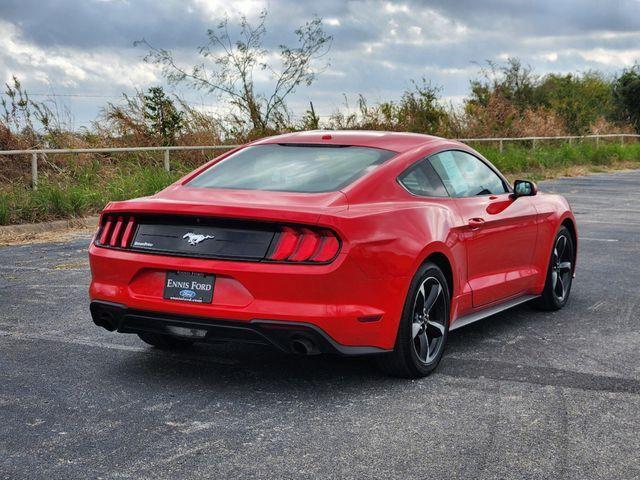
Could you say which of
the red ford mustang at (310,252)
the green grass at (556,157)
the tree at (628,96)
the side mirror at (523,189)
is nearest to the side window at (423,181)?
the red ford mustang at (310,252)

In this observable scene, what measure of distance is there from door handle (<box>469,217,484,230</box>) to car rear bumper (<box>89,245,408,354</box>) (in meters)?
1.09

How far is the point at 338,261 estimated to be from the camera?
17.7ft

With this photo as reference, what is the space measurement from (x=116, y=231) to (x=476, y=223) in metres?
2.33

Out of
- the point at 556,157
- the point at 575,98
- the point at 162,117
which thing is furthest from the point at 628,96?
the point at 162,117

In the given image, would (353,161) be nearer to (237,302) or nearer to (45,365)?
(237,302)

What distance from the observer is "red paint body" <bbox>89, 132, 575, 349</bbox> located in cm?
542

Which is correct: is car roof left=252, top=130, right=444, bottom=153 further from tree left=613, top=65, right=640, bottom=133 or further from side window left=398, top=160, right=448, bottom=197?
tree left=613, top=65, right=640, bottom=133

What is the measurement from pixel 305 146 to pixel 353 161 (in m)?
0.48

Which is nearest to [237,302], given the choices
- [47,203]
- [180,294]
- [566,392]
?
[180,294]

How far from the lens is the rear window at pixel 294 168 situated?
610 centimetres

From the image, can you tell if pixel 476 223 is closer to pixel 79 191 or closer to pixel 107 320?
pixel 107 320

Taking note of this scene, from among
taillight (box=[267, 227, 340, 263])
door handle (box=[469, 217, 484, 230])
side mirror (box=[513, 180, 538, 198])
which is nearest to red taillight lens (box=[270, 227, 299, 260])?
taillight (box=[267, 227, 340, 263])

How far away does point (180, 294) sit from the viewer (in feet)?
18.5

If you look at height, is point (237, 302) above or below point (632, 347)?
above
